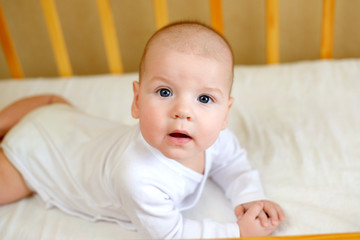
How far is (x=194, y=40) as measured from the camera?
65cm

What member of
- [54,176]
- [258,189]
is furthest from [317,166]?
[54,176]

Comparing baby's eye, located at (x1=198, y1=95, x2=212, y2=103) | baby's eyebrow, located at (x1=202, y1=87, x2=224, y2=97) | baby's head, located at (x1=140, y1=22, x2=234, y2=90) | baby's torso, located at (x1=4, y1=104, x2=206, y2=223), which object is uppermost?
baby's head, located at (x1=140, y1=22, x2=234, y2=90)

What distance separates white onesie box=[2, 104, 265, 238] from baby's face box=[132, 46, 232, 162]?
4.0 inches

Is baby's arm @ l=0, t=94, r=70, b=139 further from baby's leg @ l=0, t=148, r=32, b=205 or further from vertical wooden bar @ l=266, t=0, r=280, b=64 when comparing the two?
vertical wooden bar @ l=266, t=0, r=280, b=64

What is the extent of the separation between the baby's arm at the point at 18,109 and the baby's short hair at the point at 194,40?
51 cm

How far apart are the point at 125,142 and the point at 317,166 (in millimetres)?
486

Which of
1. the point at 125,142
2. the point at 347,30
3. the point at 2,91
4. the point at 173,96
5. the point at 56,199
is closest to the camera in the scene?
the point at 173,96

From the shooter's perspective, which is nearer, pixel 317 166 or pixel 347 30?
pixel 317 166

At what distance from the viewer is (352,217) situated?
2.65 ft

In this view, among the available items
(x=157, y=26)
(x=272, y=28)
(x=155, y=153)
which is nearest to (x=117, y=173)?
(x=155, y=153)

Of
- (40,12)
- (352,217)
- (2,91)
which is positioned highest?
(40,12)

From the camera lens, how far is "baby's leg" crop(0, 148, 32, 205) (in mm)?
898

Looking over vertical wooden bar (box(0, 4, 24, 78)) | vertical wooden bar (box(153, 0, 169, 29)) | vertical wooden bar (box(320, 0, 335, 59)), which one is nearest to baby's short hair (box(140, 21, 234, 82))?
vertical wooden bar (box(153, 0, 169, 29))

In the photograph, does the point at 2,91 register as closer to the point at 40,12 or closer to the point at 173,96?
the point at 40,12
